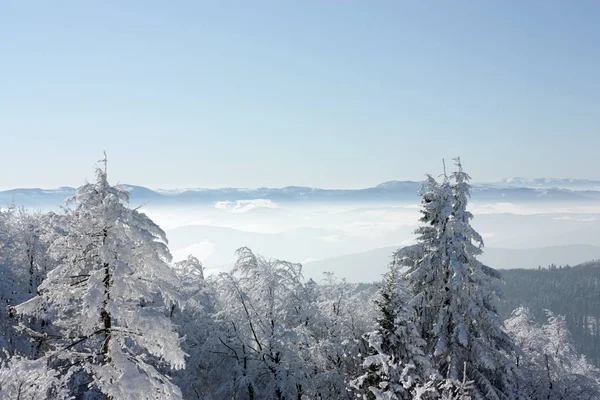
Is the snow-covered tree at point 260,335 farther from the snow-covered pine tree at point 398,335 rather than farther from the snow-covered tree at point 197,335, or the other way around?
the snow-covered pine tree at point 398,335

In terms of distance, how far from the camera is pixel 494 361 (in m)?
19.0

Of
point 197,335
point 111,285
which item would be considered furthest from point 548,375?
point 111,285

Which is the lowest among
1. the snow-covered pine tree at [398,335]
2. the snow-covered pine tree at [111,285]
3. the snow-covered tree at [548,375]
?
the snow-covered tree at [548,375]

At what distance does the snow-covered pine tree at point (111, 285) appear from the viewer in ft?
31.0

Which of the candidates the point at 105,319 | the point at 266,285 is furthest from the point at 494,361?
the point at 105,319

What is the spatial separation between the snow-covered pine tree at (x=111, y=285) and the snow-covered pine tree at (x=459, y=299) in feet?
39.8

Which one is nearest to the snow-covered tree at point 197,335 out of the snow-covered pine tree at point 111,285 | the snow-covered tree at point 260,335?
the snow-covered tree at point 260,335

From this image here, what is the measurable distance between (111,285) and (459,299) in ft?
47.5

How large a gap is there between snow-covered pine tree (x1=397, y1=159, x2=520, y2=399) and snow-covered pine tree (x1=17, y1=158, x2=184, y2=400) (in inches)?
478

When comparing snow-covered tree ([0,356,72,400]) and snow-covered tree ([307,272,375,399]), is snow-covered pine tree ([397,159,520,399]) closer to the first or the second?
snow-covered tree ([307,272,375,399])

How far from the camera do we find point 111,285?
31.9 feet

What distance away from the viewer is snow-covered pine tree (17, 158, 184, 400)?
946 cm

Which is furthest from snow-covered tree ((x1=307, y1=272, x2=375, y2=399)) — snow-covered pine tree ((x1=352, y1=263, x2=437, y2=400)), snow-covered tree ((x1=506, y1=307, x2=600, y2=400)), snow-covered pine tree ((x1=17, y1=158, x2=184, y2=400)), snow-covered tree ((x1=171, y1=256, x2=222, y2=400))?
snow-covered pine tree ((x1=17, y1=158, x2=184, y2=400))

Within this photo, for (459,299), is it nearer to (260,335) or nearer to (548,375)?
(260,335)
